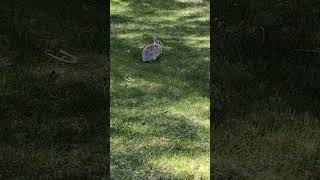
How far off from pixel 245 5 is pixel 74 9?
16.9 feet

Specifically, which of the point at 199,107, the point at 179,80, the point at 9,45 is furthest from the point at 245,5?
the point at 9,45

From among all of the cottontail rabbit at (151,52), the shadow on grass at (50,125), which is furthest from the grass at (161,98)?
the shadow on grass at (50,125)

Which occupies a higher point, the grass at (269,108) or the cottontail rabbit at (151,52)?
the cottontail rabbit at (151,52)

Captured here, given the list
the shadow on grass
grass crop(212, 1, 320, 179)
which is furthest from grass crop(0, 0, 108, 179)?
grass crop(212, 1, 320, 179)

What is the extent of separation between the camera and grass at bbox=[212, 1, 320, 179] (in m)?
7.78

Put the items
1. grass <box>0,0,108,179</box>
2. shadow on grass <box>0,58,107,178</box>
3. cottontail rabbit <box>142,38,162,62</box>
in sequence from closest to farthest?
shadow on grass <box>0,58,107,178</box> < grass <box>0,0,108,179</box> < cottontail rabbit <box>142,38,162,62</box>

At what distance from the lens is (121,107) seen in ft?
32.4

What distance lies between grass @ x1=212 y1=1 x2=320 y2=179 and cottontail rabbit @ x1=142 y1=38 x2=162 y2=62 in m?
1.61

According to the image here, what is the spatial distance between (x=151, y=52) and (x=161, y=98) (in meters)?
2.59

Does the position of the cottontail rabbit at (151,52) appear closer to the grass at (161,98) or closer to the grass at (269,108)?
the grass at (161,98)

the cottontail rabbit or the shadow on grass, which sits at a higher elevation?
the cottontail rabbit

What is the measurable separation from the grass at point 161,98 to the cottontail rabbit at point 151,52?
18 centimetres

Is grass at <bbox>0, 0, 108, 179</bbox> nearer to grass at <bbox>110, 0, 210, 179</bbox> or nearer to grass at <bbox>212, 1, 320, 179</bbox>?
grass at <bbox>110, 0, 210, 179</bbox>

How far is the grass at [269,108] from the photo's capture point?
7777 mm
